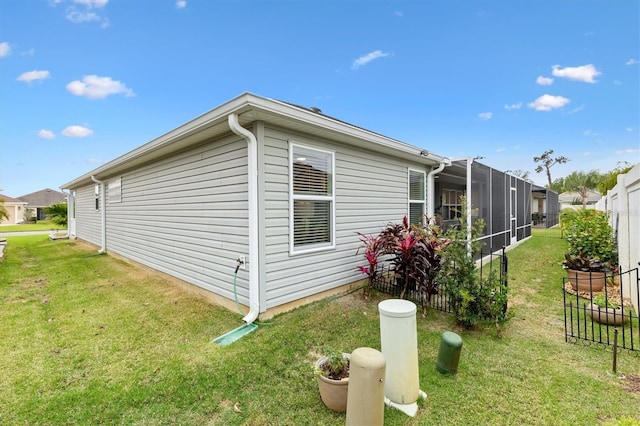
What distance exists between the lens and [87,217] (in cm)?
1198

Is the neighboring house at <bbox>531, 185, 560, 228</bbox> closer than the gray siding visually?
No

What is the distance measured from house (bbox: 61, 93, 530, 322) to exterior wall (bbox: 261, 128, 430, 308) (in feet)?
0.05

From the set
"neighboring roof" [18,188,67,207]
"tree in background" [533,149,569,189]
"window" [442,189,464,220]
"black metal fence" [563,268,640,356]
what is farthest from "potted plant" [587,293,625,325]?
"tree in background" [533,149,569,189]

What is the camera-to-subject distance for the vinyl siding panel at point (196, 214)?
13.8 ft

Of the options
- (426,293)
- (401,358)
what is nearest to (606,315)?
(426,293)

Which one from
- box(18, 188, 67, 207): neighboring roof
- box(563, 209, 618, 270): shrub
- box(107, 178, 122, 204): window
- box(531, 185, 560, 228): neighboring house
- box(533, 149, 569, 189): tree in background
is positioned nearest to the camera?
box(563, 209, 618, 270): shrub

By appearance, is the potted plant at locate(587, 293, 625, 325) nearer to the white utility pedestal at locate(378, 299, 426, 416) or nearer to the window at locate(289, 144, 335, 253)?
the white utility pedestal at locate(378, 299, 426, 416)

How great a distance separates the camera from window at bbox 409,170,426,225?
6.86m

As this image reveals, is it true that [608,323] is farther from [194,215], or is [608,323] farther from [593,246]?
[194,215]

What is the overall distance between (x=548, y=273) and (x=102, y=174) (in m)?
12.7

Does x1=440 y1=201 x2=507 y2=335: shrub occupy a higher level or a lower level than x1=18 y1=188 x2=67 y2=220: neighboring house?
lower

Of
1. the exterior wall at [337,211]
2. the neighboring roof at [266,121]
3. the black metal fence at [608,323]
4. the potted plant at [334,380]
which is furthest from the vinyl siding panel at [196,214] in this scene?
the black metal fence at [608,323]

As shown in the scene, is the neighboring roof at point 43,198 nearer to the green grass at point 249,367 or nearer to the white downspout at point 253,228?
the green grass at point 249,367

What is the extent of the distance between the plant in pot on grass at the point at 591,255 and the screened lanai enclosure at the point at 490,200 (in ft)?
4.89
